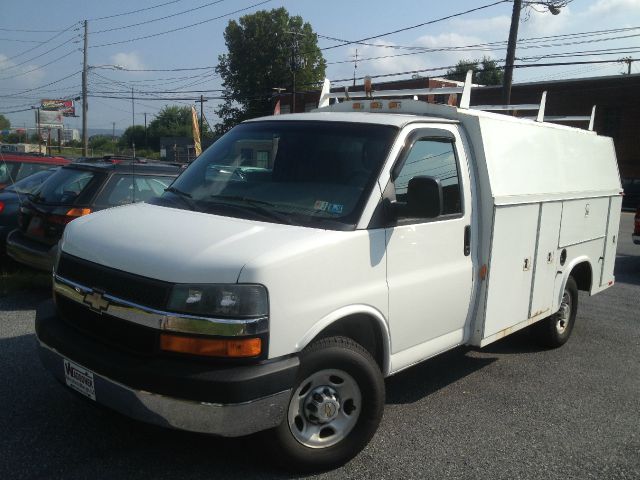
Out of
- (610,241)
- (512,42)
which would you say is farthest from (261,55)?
(610,241)

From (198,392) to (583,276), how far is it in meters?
5.04

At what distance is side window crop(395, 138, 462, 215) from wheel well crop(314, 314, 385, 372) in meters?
0.82

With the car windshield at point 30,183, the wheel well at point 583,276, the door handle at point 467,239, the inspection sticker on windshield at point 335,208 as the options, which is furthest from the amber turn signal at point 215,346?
the car windshield at point 30,183

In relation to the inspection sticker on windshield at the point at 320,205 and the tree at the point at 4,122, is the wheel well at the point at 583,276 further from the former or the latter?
the tree at the point at 4,122

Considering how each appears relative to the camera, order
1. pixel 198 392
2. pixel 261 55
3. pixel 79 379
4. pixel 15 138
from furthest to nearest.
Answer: pixel 15 138, pixel 261 55, pixel 79 379, pixel 198 392

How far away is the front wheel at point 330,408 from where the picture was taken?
10.9 feet

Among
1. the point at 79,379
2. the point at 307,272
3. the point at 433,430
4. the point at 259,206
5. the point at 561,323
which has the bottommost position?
the point at 433,430

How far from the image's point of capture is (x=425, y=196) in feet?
12.2

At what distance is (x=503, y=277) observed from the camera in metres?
4.73

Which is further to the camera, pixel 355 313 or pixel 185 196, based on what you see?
pixel 185 196

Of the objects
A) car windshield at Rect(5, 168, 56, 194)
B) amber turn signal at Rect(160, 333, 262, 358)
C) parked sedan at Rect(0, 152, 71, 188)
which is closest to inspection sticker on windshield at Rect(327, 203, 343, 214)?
amber turn signal at Rect(160, 333, 262, 358)

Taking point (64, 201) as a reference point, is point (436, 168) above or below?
above

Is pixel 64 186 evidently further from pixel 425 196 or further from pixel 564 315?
pixel 564 315

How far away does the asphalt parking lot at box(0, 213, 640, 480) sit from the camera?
354 cm
